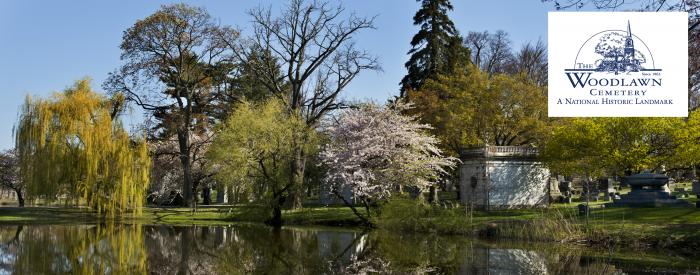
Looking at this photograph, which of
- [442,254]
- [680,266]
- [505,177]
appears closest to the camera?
[680,266]

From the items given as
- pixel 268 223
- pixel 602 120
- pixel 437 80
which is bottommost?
pixel 268 223

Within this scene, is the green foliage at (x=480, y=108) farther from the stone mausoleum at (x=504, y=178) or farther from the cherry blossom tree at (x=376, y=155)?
the cherry blossom tree at (x=376, y=155)

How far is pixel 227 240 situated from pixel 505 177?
2010 centimetres

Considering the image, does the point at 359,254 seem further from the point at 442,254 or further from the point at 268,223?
the point at 268,223

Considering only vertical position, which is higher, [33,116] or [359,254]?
[33,116]

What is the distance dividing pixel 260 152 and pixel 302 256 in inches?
667

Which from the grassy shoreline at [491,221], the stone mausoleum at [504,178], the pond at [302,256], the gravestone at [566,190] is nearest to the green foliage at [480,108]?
the stone mausoleum at [504,178]

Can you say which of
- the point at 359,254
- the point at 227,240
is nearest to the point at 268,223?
the point at 227,240

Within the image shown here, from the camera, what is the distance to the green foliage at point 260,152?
35.4m

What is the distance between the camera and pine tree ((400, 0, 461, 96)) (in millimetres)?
47375

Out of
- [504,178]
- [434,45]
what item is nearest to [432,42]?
[434,45]

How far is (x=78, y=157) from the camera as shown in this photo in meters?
35.3

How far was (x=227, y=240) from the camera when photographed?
81.3 feet

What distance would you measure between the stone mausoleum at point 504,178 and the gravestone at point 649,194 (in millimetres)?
8569
